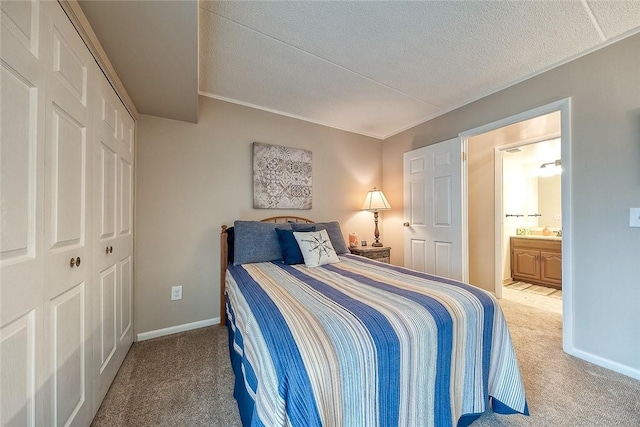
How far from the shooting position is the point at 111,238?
1.58m

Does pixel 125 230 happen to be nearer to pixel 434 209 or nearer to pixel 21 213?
pixel 21 213

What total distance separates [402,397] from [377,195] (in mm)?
2650

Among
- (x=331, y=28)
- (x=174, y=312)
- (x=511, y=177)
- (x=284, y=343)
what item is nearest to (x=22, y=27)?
(x=284, y=343)

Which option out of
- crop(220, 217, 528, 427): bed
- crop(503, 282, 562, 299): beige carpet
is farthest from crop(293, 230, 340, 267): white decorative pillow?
crop(503, 282, 562, 299): beige carpet

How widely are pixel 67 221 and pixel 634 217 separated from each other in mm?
3417

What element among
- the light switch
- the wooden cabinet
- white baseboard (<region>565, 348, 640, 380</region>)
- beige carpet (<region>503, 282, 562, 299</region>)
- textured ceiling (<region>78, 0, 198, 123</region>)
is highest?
textured ceiling (<region>78, 0, 198, 123</region>)

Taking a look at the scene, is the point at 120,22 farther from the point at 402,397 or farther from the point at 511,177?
the point at 511,177

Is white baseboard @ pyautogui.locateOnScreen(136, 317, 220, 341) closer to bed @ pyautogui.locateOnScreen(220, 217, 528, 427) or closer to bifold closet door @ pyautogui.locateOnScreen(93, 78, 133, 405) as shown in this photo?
bifold closet door @ pyautogui.locateOnScreen(93, 78, 133, 405)

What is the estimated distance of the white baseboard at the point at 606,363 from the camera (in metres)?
1.67

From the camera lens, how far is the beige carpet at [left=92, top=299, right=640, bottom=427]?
1.32 metres

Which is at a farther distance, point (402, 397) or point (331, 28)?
point (331, 28)

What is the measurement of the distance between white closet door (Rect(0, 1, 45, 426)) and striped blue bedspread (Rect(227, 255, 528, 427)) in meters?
0.71

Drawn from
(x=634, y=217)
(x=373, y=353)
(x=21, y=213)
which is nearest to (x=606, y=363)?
(x=634, y=217)

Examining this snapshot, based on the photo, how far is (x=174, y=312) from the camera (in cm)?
233
